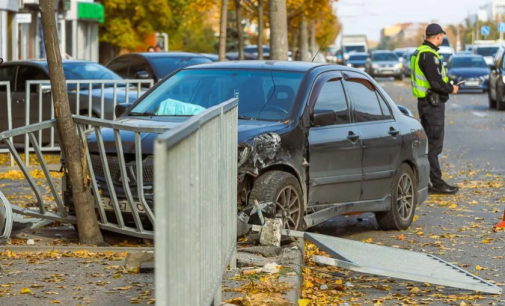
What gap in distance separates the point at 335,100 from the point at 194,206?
532 centimetres

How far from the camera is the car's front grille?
8.41m

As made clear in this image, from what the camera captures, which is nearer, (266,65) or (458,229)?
(266,65)

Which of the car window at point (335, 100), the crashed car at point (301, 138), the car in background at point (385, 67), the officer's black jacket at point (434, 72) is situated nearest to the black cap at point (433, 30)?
the officer's black jacket at point (434, 72)

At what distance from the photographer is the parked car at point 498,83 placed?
3112cm

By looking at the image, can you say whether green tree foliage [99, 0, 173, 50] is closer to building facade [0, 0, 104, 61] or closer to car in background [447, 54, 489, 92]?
building facade [0, 0, 104, 61]

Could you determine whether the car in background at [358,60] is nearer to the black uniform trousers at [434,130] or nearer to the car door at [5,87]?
the car door at [5,87]

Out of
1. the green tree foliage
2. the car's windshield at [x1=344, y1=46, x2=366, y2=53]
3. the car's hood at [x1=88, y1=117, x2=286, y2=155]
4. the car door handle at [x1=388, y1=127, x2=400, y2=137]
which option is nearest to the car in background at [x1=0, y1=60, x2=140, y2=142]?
the car door handle at [x1=388, y1=127, x2=400, y2=137]

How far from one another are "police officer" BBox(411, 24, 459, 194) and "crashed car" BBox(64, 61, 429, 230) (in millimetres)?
2695

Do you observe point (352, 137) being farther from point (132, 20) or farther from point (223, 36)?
point (132, 20)

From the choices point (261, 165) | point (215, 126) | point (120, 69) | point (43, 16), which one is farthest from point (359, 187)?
point (120, 69)

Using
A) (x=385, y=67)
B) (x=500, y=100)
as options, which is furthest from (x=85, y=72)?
(x=385, y=67)

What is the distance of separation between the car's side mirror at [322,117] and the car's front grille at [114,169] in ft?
4.97

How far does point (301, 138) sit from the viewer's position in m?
9.07

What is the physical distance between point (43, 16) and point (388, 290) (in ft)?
10.7
